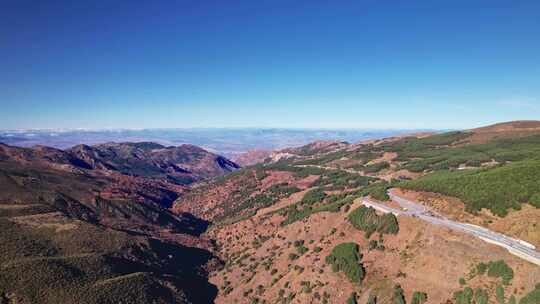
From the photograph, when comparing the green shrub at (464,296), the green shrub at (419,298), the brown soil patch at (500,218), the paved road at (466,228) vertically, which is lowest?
the green shrub at (419,298)

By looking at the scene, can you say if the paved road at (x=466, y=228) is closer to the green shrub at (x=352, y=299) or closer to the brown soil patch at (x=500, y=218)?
the brown soil patch at (x=500, y=218)

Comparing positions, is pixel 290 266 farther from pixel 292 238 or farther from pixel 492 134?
pixel 492 134

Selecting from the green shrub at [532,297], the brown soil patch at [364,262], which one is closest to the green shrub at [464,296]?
the brown soil patch at [364,262]

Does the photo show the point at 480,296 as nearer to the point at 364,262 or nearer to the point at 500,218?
the point at 500,218

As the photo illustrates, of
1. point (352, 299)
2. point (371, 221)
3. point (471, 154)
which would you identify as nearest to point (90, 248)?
point (352, 299)

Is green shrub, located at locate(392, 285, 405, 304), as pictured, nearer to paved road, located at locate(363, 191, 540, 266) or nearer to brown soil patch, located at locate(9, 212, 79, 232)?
paved road, located at locate(363, 191, 540, 266)

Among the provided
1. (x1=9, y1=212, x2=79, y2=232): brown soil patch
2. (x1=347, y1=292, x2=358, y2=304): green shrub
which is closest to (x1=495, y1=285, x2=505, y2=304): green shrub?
(x1=347, y1=292, x2=358, y2=304): green shrub
